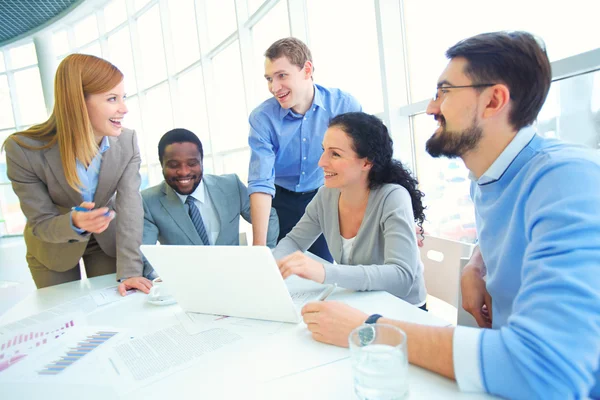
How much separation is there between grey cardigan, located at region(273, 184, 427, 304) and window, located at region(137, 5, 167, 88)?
538cm

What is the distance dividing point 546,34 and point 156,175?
21.8ft

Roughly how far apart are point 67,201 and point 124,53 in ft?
20.9

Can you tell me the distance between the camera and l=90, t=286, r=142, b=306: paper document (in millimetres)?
→ 1300

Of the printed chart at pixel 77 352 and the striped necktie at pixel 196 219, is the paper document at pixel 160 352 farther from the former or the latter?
the striped necktie at pixel 196 219

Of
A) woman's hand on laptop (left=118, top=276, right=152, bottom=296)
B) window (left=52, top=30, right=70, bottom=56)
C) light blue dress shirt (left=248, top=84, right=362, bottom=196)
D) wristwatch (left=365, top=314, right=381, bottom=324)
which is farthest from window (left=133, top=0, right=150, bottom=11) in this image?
wristwatch (left=365, top=314, right=381, bottom=324)

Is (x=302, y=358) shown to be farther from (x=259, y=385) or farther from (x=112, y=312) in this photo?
(x=112, y=312)

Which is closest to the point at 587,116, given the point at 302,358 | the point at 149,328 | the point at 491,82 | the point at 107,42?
the point at 491,82

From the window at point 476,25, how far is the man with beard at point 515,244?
0.62 feet

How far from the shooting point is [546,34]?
1601 mm

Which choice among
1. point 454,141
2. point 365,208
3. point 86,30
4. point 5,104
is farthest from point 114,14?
point 454,141

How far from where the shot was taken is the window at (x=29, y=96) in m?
7.39

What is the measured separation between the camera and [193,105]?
235 inches

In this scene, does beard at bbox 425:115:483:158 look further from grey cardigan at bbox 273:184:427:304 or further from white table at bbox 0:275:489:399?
white table at bbox 0:275:489:399

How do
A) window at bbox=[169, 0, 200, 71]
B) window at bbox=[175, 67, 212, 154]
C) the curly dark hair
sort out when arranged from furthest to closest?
window at bbox=[175, 67, 212, 154], window at bbox=[169, 0, 200, 71], the curly dark hair
